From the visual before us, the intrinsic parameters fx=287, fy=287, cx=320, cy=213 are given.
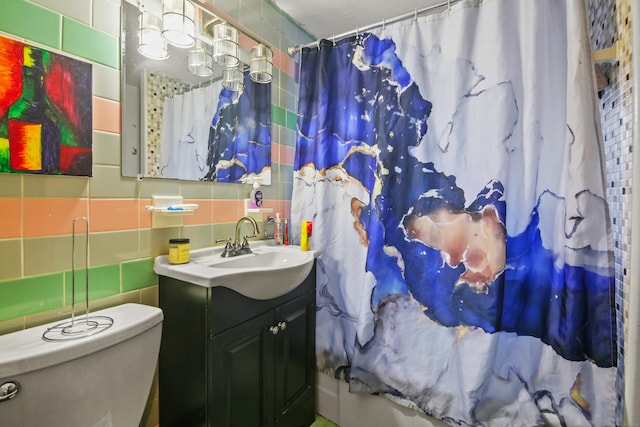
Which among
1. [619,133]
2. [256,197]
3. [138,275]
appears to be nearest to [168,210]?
[138,275]

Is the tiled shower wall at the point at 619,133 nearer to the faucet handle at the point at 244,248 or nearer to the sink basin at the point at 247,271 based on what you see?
the sink basin at the point at 247,271

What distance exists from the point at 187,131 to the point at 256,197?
47 centimetres

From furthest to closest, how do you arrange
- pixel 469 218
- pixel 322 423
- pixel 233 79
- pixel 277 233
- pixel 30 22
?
pixel 277 233 < pixel 322 423 < pixel 233 79 < pixel 469 218 < pixel 30 22

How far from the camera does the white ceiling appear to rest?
64.0 inches

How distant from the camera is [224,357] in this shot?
3.34 ft

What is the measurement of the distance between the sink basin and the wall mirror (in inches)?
14.7

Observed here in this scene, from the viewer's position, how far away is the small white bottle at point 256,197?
1.57m

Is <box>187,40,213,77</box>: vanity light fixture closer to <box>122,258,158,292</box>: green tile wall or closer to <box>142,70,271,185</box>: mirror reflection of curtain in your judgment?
<box>142,70,271,185</box>: mirror reflection of curtain

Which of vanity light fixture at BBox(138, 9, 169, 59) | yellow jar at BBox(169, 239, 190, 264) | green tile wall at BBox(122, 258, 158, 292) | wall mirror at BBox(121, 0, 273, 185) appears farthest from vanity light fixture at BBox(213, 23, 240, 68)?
green tile wall at BBox(122, 258, 158, 292)

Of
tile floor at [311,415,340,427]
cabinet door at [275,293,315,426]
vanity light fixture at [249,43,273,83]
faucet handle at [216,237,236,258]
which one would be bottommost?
tile floor at [311,415,340,427]

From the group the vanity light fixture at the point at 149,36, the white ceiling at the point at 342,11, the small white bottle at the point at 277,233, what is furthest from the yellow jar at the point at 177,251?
the white ceiling at the point at 342,11

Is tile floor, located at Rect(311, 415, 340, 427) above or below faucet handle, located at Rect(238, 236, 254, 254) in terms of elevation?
below

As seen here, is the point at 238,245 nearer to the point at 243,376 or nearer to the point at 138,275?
the point at 138,275

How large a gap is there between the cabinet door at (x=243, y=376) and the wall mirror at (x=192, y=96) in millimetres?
706
